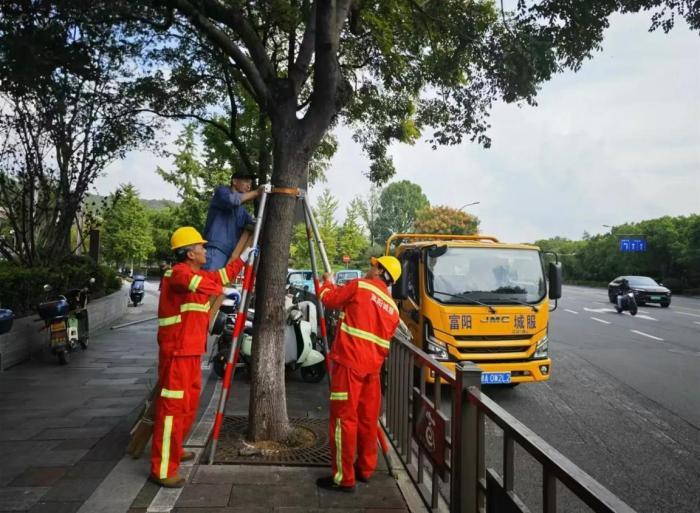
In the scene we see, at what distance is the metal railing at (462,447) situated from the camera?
1.99m

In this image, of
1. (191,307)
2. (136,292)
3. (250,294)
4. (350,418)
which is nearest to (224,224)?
(250,294)

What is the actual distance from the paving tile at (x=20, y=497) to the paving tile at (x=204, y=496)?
94 cm

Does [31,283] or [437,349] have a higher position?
[31,283]

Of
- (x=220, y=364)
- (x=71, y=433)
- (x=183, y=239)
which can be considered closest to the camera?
(x=183, y=239)

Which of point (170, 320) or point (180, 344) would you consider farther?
point (170, 320)

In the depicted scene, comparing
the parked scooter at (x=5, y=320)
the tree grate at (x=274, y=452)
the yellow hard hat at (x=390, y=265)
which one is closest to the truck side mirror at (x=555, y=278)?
the tree grate at (x=274, y=452)

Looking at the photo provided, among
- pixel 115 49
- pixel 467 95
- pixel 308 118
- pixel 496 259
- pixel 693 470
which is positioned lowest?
pixel 693 470

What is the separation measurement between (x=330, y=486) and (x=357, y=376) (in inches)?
31.4

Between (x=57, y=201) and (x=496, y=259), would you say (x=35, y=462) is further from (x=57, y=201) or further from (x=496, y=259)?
(x=57, y=201)

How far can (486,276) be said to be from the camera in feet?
25.0

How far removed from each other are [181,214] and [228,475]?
135 feet

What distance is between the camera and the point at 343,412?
3822 mm

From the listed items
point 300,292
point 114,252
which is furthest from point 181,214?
point 300,292

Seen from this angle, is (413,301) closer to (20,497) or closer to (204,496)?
(204,496)
